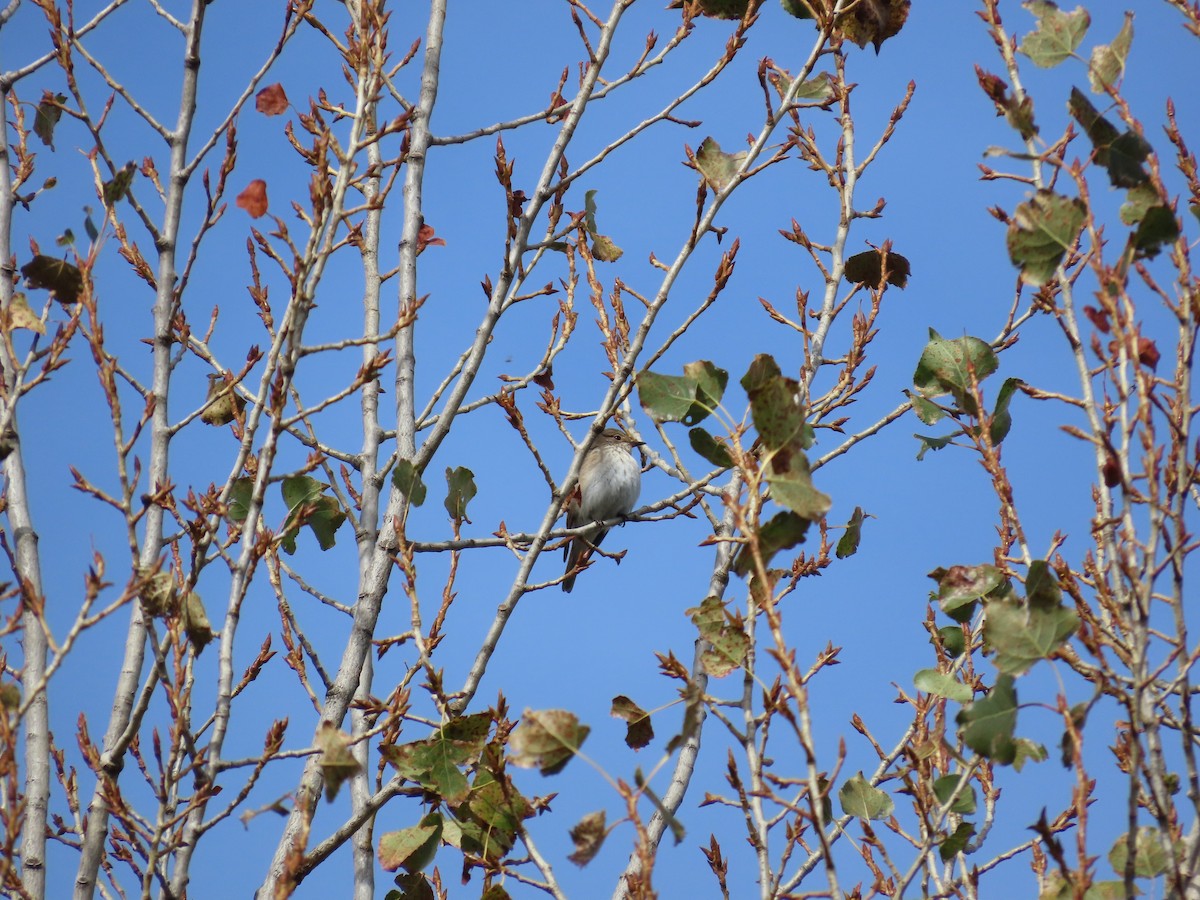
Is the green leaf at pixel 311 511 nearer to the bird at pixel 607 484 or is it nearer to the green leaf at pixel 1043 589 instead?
the green leaf at pixel 1043 589

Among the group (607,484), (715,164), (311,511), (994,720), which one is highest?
(607,484)

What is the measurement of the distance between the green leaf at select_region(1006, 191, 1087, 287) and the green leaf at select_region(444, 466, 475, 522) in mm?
1994

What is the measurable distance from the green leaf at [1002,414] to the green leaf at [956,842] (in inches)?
38.9

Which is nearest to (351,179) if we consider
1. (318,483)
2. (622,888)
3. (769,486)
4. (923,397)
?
(318,483)

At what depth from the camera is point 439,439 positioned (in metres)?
4.10

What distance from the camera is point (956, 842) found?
2.95 m

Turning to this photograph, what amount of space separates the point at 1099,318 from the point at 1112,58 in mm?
786

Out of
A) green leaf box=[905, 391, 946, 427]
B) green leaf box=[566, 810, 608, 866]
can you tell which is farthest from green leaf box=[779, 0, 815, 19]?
green leaf box=[566, 810, 608, 866]

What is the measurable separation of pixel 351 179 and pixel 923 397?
1.61m

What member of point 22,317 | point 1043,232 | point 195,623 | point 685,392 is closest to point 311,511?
point 195,623

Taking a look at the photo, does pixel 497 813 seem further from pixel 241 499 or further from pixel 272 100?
pixel 272 100

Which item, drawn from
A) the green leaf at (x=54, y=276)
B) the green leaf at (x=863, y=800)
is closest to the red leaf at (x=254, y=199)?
the green leaf at (x=54, y=276)

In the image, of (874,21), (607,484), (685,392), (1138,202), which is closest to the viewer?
(1138,202)

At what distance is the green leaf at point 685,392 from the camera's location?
2.75 metres
